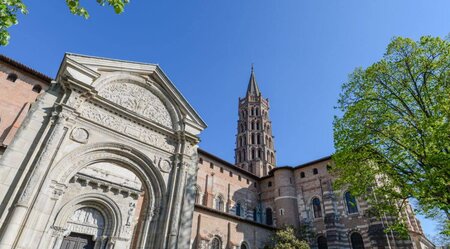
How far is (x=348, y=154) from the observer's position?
1112 centimetres

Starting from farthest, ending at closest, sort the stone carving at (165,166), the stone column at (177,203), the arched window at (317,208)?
1. the arched window at (317,208)
2. the stone carving at (165,166)
3. the stone column at (177,203)

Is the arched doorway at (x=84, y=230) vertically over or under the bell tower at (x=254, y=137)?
under

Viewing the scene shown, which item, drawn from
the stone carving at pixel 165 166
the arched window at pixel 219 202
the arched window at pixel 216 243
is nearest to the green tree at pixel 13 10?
the stone carving at pixel 165 166

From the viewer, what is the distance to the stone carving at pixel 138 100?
13203mm

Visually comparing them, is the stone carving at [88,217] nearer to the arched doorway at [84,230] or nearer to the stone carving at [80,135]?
the arched doorway at [84,230]

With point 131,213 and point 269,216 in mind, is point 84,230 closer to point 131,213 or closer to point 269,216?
point 131,213

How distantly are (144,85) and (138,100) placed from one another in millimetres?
1146

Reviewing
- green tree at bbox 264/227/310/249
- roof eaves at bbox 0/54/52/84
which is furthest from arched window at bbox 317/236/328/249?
roof eaves at bbox 0/54/52/84

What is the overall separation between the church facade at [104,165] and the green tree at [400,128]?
8.61 m

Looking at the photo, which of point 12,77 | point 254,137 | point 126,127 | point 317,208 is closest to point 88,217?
point 126,127

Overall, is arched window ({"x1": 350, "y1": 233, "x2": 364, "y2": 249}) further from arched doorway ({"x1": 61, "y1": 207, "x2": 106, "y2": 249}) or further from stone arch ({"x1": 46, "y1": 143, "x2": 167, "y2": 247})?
arched doorway ({"x1": 61, "y1": 207, "x2": 106, "y2": 249})

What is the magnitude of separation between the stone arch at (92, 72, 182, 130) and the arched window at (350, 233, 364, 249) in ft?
62.5

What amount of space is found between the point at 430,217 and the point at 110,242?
48.7ft

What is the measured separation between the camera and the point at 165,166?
44.7 ft
